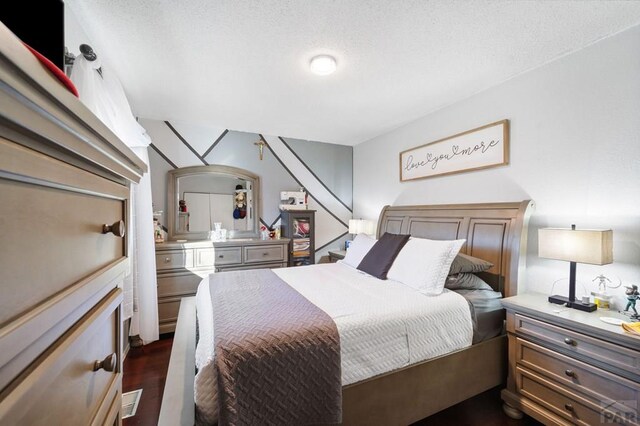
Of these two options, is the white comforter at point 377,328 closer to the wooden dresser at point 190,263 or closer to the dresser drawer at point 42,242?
→ the dresser drawer at point 42,242

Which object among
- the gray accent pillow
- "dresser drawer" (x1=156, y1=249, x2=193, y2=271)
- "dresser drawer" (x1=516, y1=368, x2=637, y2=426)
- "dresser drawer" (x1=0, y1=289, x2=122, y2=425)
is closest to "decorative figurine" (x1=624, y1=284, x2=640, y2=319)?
"dresser drawer" (x1=516, y1=368, x2=637, y2=426)

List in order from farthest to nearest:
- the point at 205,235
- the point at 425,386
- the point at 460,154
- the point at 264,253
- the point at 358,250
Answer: the point at 205,235, the point at 264,253, the point at 358,250, the point at 460,154, the point at 425,386

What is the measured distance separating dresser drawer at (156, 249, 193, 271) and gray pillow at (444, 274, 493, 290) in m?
2.61

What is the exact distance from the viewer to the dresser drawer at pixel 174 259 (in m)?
2.91

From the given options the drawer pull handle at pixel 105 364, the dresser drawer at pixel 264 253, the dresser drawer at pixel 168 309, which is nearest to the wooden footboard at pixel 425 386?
the drawer pull handle at pixel 105 364

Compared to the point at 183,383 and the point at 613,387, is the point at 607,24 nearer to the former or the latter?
the point at 613,387

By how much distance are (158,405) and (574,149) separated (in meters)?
3.42

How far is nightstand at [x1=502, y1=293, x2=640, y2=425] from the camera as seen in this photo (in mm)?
1354

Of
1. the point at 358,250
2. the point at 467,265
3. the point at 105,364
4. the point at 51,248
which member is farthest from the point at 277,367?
the point at 358,250

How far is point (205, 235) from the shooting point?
3531 mm

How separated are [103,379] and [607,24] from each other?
2.94 metres

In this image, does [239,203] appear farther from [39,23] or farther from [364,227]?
[39,23]

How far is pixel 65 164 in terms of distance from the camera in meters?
0.46

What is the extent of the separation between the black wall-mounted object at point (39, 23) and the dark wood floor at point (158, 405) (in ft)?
6.75
